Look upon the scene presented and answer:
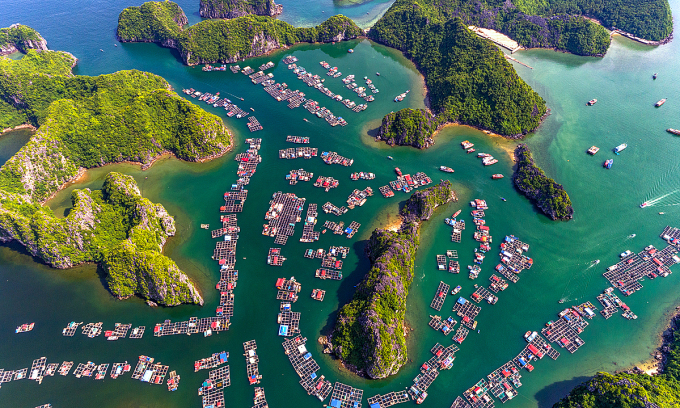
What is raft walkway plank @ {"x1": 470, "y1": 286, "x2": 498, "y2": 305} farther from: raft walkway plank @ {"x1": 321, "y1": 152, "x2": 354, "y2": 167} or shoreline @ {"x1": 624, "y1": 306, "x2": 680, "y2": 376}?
raft walkway plank @ {"x1": 321, "y1": 152, "x2": 354, "y2": 167}

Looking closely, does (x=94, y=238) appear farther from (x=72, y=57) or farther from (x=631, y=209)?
(x=631, y=209)

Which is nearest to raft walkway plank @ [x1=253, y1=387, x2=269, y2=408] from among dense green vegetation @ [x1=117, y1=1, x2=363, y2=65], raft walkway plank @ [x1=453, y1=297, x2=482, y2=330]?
raft walkway plank @ [x1=453, y1=297, x2=482, y2=330]

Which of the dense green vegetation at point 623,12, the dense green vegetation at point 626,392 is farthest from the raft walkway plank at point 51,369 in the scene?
the dense green vegetation at point 623,12

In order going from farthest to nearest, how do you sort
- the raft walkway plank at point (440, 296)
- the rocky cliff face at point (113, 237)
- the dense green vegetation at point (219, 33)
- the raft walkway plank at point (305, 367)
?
1. the dense green vegetation at point (219, 33)
2. the raft walkway plank at point (440, 296)
3. the rocky cliff face at point (113, 237)
4. the raft walkway plank at point (305, 367)

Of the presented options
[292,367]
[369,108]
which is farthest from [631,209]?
[292,367]

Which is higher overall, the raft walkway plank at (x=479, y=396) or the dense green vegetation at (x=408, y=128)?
the dense green vegetation at (x=408, y=128)

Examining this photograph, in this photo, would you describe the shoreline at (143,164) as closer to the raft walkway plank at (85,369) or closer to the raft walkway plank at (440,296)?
the raft walkway plank at (85,369)

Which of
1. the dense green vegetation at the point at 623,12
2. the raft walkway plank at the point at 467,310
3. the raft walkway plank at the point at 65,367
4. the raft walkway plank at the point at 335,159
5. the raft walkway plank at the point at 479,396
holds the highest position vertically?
the dense green vegetation at the point at 623,12
